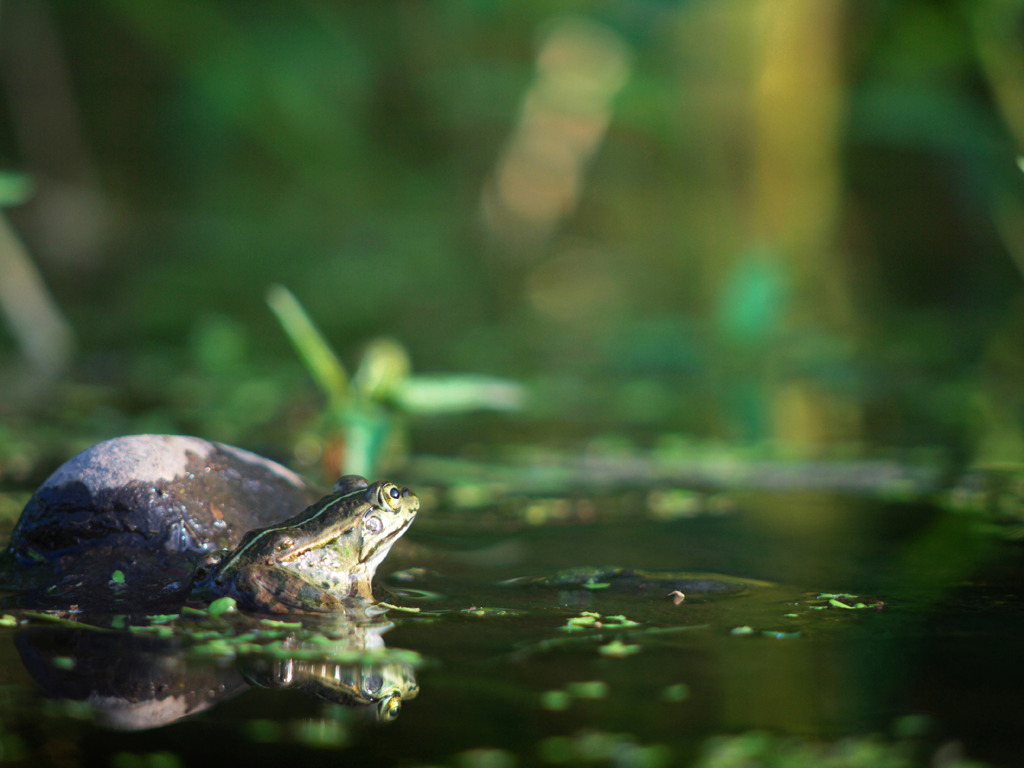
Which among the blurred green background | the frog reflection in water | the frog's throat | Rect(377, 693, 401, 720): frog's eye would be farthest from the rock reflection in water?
the blurred green background

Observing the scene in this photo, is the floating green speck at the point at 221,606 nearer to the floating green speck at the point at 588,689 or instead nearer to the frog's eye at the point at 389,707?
the frog's eye at the point at 389,707

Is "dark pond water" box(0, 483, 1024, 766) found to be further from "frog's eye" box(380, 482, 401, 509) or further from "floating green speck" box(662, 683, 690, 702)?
"frog's eye" box(380, 482, 401, 509)

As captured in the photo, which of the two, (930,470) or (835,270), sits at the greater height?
(835,270)

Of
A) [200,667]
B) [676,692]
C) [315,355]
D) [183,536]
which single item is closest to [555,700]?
[676,692]

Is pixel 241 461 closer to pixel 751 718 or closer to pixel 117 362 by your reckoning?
pixel 751 718

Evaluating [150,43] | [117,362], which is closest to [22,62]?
[150,43]

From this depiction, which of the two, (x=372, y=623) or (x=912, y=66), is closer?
(x=372, y=623)

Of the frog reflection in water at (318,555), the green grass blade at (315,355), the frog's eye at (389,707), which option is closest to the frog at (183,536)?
the frog reflection in water at (318,555)
